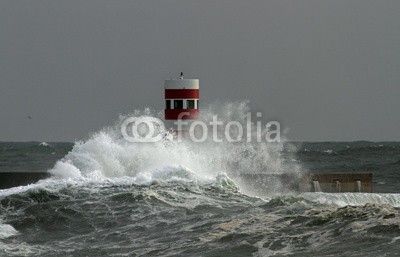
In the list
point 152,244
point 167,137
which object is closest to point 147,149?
point 167,137

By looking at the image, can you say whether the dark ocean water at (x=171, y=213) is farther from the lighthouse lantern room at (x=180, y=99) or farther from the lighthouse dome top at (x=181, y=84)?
the lighthouse dome top at (x=181, y=84)

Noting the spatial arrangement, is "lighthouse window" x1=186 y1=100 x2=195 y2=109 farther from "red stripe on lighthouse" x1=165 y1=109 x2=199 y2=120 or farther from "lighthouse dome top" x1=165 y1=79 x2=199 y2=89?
"lighthouse dome top" x1=165 y1=79 x2=199 y2=89

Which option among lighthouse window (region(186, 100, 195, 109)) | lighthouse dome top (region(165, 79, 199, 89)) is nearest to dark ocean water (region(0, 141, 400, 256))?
lighthouse window (region(186, 100, 195, 109))

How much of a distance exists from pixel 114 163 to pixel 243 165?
8.50 ft

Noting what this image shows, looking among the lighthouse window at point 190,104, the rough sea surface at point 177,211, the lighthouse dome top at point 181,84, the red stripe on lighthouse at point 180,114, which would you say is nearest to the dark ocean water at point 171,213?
the rough sea surface at point 177,211

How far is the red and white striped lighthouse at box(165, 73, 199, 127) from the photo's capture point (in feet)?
48.2

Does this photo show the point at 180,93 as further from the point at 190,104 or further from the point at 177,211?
the point at 177,211

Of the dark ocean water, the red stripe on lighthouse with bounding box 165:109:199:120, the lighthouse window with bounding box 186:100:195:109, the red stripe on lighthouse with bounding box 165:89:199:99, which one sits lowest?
the dark ocean water

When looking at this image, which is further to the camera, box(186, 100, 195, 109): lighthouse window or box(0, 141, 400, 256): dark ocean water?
box(186, 100, 195, 109): lighthouse window

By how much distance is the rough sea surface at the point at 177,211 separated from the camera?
29.6 ft

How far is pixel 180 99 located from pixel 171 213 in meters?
3.70

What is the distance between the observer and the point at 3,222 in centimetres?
1135

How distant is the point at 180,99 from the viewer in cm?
1472

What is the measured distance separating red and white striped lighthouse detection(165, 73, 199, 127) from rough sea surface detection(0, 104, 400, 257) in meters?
0.52
